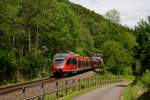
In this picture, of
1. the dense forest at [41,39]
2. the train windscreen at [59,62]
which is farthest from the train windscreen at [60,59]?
the dense forest at [41,39]

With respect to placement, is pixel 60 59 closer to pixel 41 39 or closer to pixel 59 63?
pixel 59 63

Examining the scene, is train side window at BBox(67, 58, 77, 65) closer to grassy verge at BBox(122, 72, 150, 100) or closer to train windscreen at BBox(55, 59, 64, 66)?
train windscreen at BBox(55, 59, 64, 66)

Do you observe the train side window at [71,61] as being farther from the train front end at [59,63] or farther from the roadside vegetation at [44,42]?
the roadside vegetation at [44,42]

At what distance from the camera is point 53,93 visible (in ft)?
86.9

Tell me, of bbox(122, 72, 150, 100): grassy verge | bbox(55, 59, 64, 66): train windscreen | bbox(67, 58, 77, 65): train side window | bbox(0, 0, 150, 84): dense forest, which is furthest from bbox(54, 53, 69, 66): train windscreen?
bbox(122, 72, 150, 100): grassy verge

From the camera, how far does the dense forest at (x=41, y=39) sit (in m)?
47.6

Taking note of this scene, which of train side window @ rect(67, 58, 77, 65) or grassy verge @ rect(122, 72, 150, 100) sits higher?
train side window @ rect(67, 58, 77, 65)

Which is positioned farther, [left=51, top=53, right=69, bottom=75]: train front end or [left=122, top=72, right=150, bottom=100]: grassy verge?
[left=51, top=53, right=69, bottom=75]: train front end

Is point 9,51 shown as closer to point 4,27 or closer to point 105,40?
point 4,27

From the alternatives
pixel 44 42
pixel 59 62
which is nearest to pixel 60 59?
pixel 59 62

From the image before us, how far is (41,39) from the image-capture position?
235ft

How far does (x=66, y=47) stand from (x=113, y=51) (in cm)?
1117

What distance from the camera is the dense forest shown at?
4759cm

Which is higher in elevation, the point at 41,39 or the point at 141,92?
the point at 41,39
